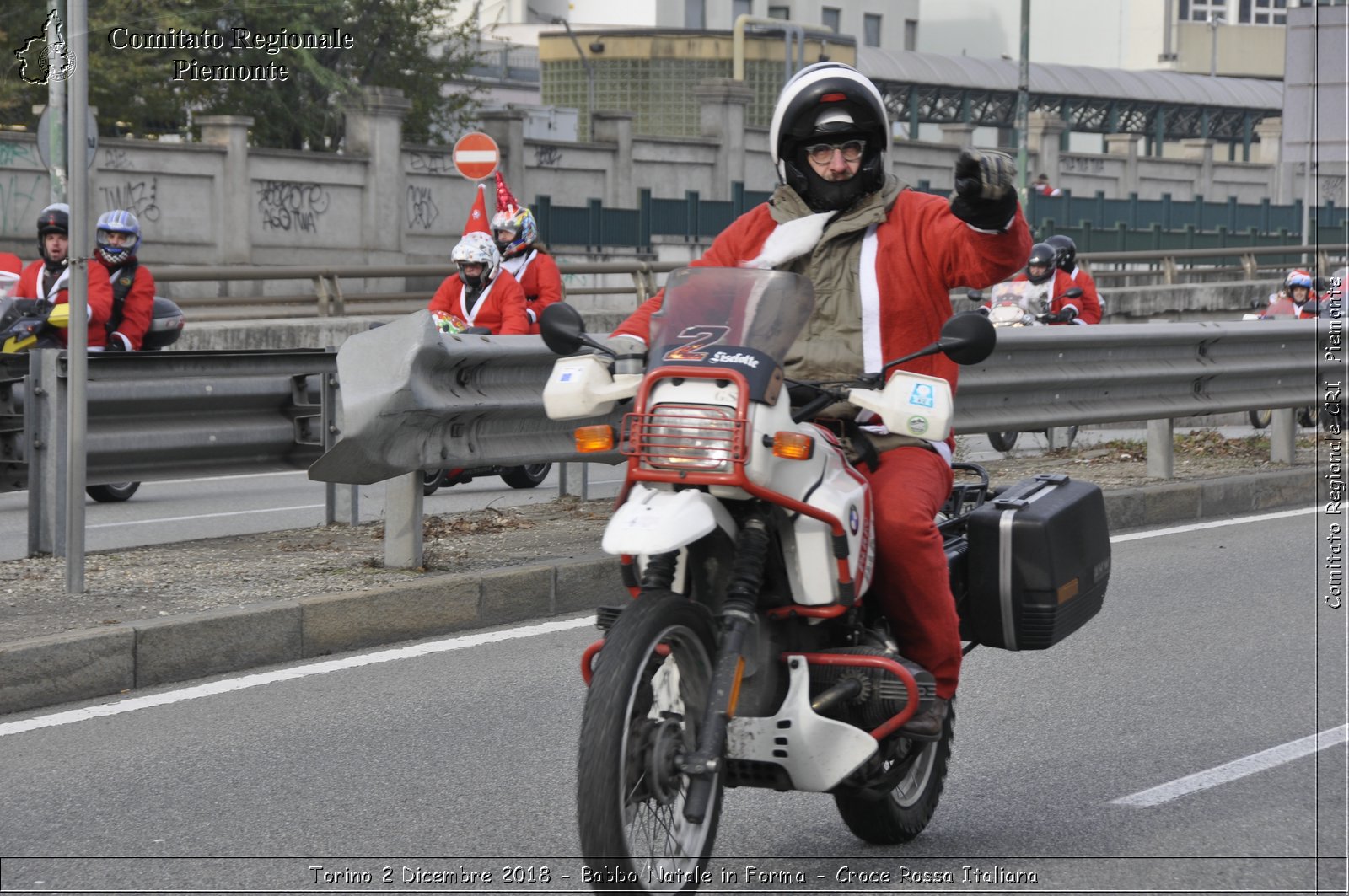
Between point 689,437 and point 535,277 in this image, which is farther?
point 535,277

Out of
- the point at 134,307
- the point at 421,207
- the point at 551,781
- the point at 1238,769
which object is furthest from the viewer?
the point at 421,207

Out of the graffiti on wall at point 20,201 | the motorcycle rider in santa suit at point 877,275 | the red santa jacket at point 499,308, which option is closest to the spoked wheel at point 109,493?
the red santa jacket at point 499,308

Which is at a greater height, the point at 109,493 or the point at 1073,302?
the point at 1073,302

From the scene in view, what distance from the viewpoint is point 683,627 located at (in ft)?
13.6

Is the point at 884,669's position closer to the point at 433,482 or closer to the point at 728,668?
the point at 728,668

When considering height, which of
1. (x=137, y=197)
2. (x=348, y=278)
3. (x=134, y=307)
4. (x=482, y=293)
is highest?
(x=137, y=197)

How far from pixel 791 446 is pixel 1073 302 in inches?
509

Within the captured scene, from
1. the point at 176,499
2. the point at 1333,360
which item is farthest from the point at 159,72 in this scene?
the point at 1333,360

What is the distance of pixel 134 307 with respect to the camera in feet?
42.5

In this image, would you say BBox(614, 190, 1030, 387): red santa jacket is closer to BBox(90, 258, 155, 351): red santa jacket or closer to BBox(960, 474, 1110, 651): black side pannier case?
BBox(960, 474, 1110, 651): black side pannier case

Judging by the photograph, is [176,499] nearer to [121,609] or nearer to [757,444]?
[121,609]

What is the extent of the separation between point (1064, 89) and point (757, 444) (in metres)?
61.0

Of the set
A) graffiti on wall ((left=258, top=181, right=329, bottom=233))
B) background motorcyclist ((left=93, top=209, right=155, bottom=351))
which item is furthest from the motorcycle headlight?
graffiti on wall ((left=258, top=181, right=329, bottom=233))

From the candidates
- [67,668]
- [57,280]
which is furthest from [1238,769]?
[57,280]
